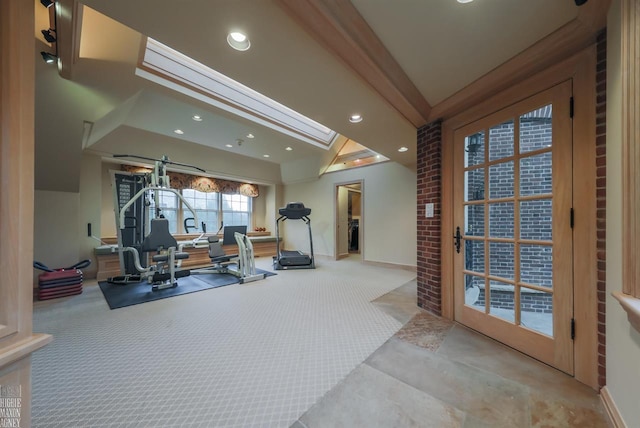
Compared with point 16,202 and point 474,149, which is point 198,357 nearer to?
point 16,202

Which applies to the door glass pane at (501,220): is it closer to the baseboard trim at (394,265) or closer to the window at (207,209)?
the baseboard trim at (394,265)

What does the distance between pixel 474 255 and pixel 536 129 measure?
3.94 ft

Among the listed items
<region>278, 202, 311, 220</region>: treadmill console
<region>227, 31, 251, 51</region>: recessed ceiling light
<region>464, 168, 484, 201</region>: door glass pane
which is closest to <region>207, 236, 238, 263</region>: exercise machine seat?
<region>278, 202, 311, 220</region>: treadmill console

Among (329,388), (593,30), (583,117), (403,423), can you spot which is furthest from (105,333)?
(593,30)

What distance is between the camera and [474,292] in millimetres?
2275

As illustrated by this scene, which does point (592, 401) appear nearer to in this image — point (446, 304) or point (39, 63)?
point (446, 304)

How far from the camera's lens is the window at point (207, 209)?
6113mm

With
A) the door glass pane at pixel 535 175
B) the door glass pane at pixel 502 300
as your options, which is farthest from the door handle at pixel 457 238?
the door glass pane at pixel 535 175

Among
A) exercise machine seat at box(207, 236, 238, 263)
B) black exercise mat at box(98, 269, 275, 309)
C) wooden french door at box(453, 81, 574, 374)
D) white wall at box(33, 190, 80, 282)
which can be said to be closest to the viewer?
wooden french door at box(453, 81, 574, 374)

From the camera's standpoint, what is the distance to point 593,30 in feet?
4.71

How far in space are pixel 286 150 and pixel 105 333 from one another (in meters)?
4.62

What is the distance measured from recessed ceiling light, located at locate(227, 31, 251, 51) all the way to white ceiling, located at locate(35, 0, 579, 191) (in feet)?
0.13

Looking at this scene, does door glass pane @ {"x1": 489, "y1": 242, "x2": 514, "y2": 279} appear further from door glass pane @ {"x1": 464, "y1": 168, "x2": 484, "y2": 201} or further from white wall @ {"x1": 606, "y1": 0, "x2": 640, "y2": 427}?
white wall @ {"x1": 606, "y1": 0, "x2": 640, "y2": 427}

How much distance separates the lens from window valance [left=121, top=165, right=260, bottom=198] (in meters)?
5.79
